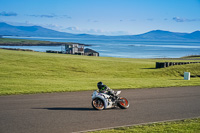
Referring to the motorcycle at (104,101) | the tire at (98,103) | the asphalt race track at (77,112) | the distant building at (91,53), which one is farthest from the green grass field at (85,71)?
the distant building at (91,53)

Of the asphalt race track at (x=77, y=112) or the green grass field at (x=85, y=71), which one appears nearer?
the asphalt race track at (x=77, y=112)

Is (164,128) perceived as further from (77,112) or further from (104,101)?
(77,112)

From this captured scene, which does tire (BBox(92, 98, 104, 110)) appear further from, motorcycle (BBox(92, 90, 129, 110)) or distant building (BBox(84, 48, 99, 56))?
distant building (BBox(84, 48, 99, 56))

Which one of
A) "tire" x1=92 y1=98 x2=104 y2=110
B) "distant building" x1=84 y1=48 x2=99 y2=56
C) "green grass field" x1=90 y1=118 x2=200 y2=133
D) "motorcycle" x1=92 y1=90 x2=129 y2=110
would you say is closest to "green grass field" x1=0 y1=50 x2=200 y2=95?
"motorcycle" x1=92 y1=90 x2=129 y2=110

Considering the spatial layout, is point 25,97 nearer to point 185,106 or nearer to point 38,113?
point 38,113

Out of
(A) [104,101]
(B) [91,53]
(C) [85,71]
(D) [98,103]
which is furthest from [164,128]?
(B) [91,53]

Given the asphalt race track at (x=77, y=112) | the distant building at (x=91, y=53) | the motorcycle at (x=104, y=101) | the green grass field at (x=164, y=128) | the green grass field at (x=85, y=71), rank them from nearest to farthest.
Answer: the green grass field at (x=164, y=128) < the asphalt race track at (x=77, y=112) < the motorcycle at (x=104, y=101) < the green grass field at (x=85, y=71) < the distant building at (x=91, y=53)

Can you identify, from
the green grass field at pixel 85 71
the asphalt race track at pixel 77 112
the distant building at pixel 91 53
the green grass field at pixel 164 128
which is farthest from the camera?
the distant building at pixel 91 53

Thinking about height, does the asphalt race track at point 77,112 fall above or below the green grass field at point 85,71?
below

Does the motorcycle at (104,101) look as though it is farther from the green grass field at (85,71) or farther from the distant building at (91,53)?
the distant building at (91,53)

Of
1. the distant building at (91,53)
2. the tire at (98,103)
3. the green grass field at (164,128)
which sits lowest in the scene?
the green grass field at (164,128)

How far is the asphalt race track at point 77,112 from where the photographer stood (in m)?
11.2

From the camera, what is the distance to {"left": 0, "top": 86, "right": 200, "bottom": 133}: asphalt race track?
11.2 meters

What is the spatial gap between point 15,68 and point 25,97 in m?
16.6
